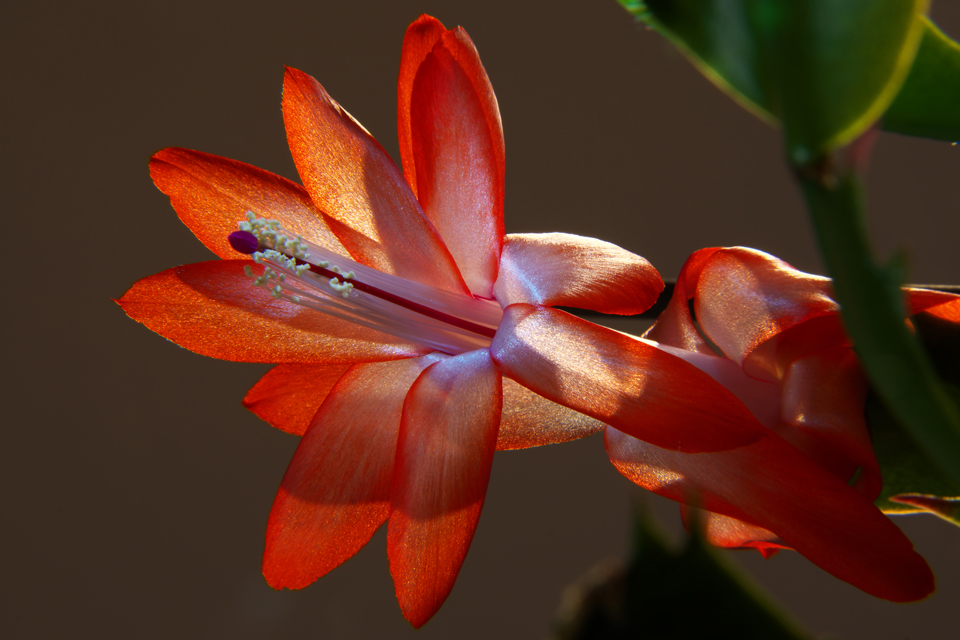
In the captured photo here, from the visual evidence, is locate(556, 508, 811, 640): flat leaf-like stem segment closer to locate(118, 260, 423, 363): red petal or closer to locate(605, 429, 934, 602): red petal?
locate(605, 429, 934, 602): red petal

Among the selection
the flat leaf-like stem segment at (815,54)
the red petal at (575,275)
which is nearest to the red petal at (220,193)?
the red petal at (575,275)

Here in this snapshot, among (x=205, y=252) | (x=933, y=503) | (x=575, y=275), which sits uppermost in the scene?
(x=575, y=275)

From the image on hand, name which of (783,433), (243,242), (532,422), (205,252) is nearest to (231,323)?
(243,242)

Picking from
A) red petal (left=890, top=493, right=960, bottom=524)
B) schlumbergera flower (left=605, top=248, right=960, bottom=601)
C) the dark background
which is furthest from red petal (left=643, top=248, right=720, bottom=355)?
the dark background

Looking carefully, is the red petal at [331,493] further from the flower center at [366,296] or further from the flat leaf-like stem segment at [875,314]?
the flat leaf-like stem segment at [875,314]

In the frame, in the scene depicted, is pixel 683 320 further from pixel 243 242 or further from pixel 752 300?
pixel 243 242
